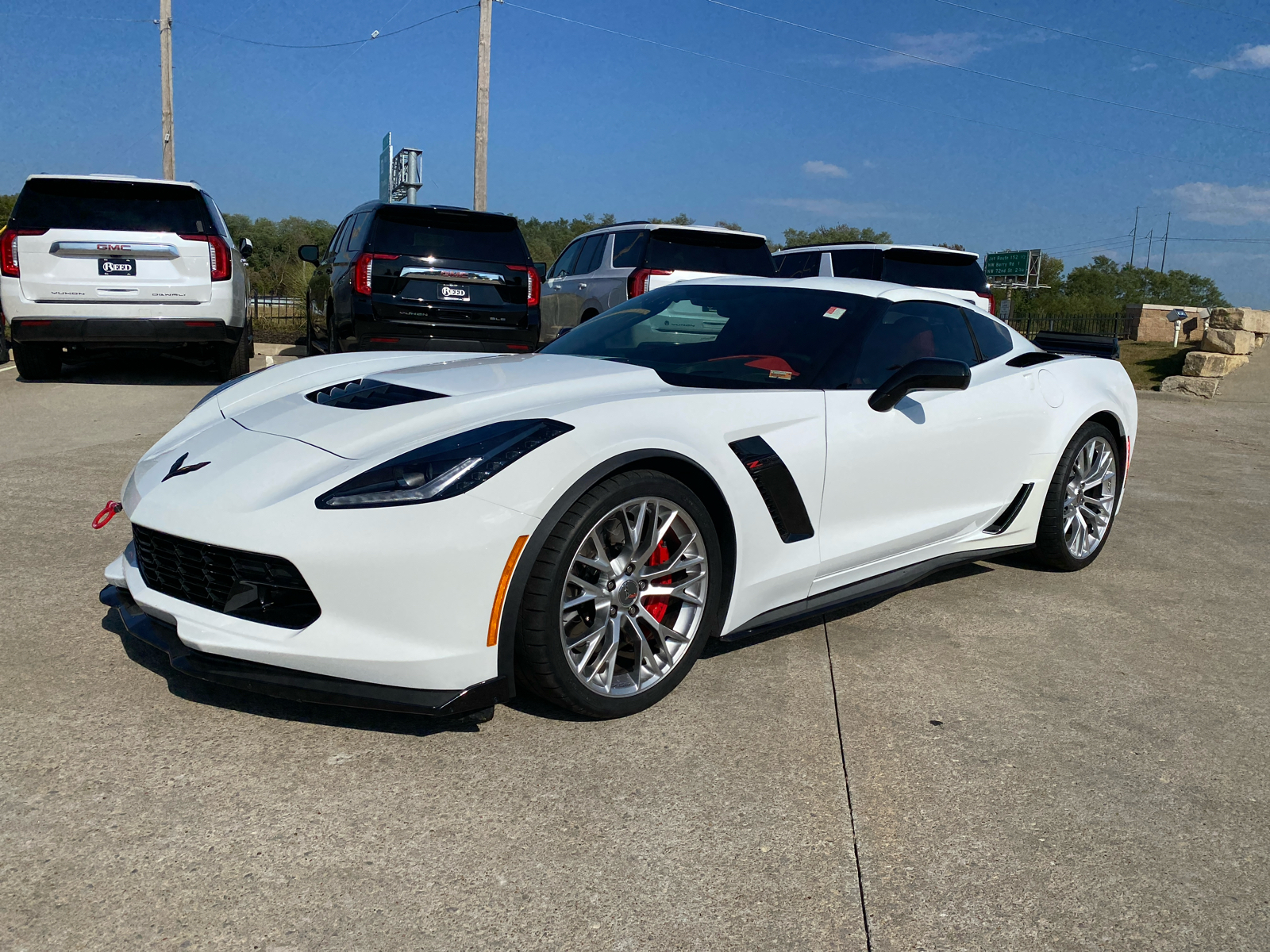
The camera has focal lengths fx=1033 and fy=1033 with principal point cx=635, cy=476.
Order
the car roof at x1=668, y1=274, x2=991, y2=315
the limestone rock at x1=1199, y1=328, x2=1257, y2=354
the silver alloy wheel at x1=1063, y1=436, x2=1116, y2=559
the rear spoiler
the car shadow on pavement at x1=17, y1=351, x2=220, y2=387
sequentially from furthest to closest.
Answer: the limestone rock at x1=1199, y1=328, x2=1257, y2=354 < the car shadow on pavement at x1=17, y1=351, x2=220, y2=387 < the rear spoiler < the silver alloy wheel at x1=1063, y1=436, x2=1116, y2=559 < the car roof at x1=668, y1=274, x2=991, y2=315

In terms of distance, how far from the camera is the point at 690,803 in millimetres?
2664

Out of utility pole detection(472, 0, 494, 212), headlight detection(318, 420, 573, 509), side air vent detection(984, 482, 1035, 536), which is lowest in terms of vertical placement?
side air vent detection(984, 482, 1035, 536)

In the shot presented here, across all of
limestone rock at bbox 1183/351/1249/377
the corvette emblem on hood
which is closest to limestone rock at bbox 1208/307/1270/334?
limestone rock at bbox 1183/351/1249/377

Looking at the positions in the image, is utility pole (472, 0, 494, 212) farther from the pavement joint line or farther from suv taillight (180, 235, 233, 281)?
the pavement joint line

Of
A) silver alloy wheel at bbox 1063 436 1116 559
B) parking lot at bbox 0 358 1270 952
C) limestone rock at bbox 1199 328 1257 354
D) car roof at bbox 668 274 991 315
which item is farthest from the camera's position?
limestone rock at bbox 1199 328 1257 354

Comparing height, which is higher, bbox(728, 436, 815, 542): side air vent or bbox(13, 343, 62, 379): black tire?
bbox(728, 436, 815, 542): side air vent

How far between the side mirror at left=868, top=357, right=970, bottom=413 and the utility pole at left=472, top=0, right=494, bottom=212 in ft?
46.9

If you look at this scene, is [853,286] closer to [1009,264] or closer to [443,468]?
[443,468]

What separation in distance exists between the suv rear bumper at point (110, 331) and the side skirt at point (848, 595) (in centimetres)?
773

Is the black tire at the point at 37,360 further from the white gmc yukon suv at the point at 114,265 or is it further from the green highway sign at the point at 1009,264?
the green highway sign at the point at 1009,264

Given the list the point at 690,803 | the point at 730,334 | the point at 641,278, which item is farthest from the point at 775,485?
the point at 641,278

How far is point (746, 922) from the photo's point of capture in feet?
7.17

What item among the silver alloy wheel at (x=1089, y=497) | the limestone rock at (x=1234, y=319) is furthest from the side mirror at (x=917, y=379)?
the limestone rock at (x=1234, y=319)

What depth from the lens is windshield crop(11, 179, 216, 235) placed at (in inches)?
363
